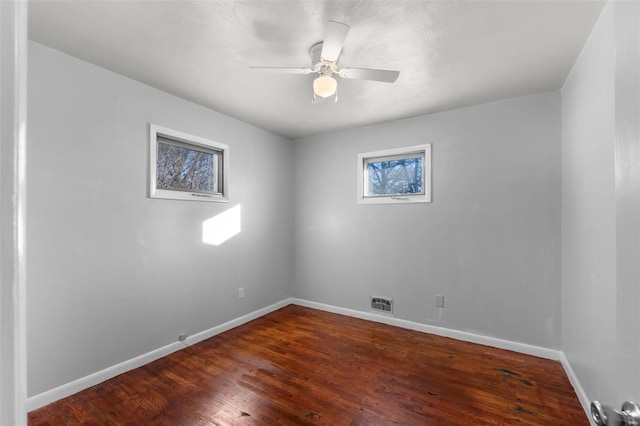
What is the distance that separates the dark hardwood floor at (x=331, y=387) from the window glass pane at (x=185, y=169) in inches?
63.7

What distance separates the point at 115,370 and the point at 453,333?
314 centimetres

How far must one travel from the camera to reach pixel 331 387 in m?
2.10

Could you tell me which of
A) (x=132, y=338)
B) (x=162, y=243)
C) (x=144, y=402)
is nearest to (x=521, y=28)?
(x=162, y=243)

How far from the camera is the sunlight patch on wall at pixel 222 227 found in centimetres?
298

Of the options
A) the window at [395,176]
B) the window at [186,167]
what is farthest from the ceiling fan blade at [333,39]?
the window at [395,176]

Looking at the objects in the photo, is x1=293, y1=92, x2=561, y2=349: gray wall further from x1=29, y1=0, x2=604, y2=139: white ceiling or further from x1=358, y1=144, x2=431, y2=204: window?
x1=29, y1=0, x2=604, y2=139: white ceiling

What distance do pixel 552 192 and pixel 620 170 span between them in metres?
2.45

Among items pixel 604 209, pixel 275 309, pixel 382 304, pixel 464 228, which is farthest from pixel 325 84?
pixel 275 309

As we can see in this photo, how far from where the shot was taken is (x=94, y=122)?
2.13m

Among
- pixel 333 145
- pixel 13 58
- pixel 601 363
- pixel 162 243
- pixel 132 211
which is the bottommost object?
pixel 601 363

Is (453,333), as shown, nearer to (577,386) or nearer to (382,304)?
(382,304)

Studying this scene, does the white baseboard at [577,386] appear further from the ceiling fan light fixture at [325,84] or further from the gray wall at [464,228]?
the ceiling fan light fixture at [325,84]

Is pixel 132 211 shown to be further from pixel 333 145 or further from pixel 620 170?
pixel 620 170

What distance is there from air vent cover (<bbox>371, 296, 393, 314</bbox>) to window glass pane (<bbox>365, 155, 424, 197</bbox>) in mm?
1297
